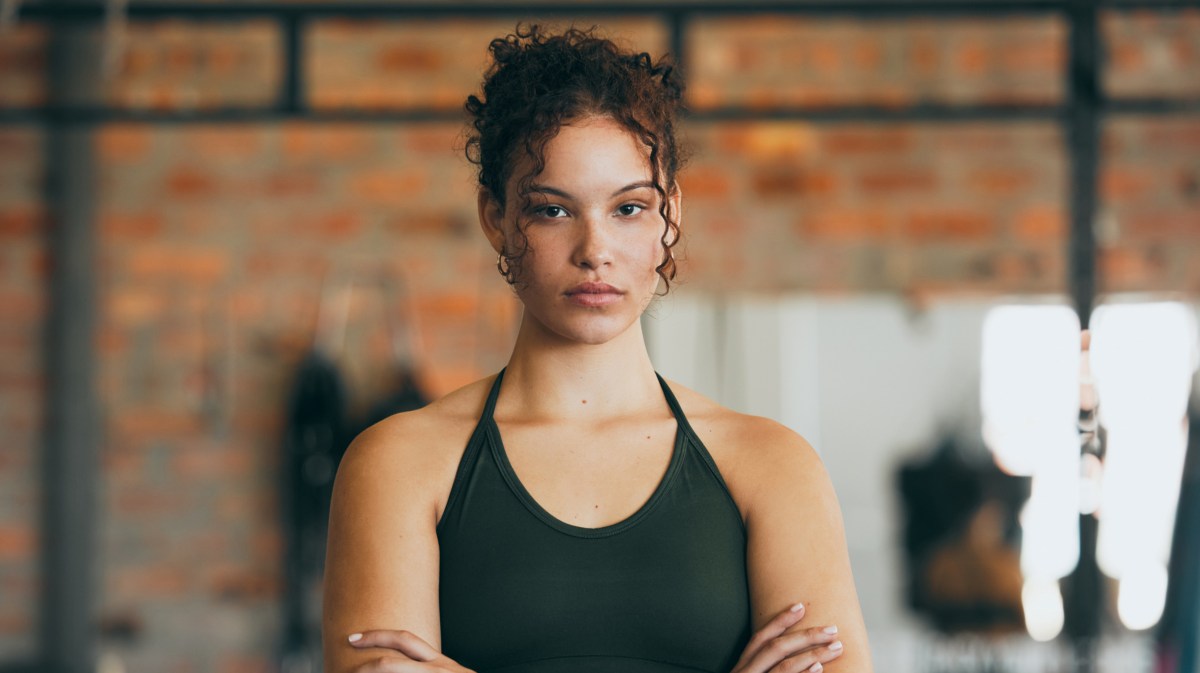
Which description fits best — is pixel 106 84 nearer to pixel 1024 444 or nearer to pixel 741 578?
pixel 1024 444

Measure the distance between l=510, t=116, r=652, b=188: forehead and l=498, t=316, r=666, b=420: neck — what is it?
136 mm

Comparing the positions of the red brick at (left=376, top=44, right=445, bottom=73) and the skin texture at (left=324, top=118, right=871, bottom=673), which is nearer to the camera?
the skin texture at (left=324, top=118, right=871, bottom=673)

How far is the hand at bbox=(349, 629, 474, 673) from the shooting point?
1.04 meters

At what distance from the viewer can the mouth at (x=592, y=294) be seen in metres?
1.08

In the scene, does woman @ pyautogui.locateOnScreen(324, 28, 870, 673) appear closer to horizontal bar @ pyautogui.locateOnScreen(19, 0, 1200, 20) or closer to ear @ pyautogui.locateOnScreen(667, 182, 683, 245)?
ear @ pyautogui.locateOnScreen(667, 182, 683, 245)

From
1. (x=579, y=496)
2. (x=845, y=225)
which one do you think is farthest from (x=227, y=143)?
(x=579, y=496)

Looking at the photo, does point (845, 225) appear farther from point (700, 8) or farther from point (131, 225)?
point (131, 225)

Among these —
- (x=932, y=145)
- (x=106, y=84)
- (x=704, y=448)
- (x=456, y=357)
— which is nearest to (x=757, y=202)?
(x=932, y=145)

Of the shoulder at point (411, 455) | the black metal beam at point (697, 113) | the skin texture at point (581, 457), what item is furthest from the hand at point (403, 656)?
the black metal beam at point (697, 113)

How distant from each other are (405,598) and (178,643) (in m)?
3.52

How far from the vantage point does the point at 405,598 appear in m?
1.07

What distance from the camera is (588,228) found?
1.07 m

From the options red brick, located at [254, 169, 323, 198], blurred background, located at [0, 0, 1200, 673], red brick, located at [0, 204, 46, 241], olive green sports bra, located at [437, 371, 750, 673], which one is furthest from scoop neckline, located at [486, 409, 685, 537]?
red brick, located at [0, 204, 46, 241]

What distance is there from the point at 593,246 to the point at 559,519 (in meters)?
0.22
